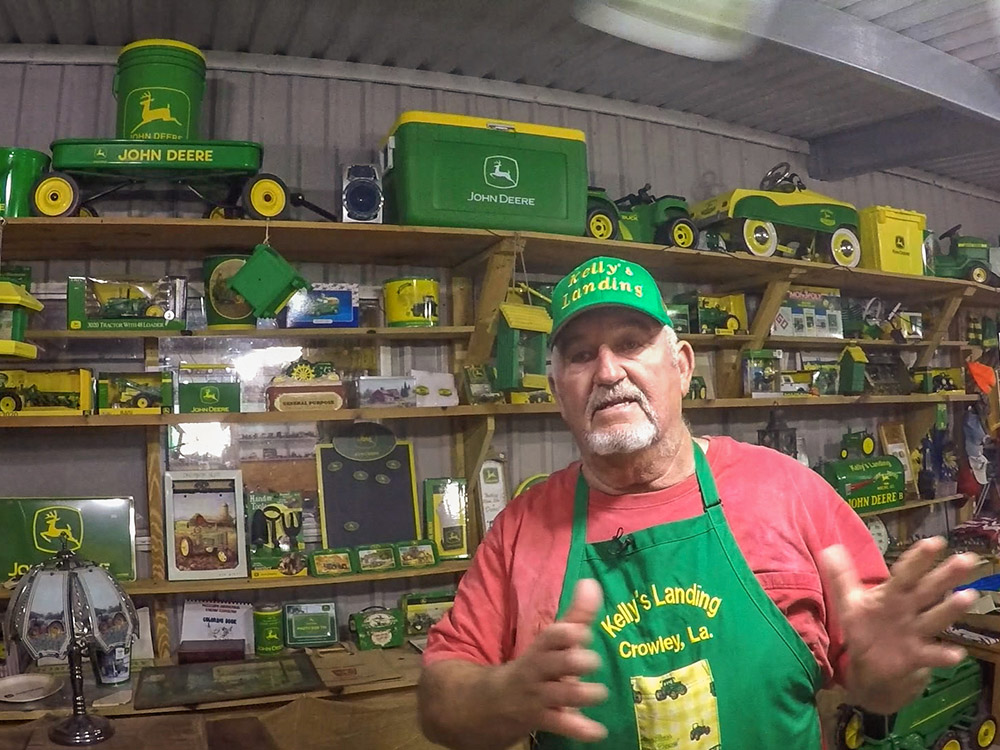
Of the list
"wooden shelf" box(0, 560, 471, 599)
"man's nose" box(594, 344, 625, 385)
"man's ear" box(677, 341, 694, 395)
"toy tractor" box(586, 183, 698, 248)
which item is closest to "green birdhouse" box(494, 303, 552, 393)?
"toy tractor" box(586, 183, 698, 248)

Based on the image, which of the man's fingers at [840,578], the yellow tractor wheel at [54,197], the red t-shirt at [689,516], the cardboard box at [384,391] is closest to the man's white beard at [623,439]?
the red t-shirt at [689,516]

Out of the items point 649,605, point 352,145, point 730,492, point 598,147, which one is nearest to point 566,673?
point 649,605

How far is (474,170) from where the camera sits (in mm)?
2564

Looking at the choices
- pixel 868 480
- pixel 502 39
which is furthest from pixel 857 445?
pixel 502 39

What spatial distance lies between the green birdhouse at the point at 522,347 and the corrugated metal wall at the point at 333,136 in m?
0.37

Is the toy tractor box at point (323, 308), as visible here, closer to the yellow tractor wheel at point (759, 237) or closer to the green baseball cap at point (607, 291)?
the green baseball cap at point (607, 291)

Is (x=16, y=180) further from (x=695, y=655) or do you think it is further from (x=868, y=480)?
(x=868, y=480)

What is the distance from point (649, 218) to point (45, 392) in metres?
2.30

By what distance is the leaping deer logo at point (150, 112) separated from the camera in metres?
2.44

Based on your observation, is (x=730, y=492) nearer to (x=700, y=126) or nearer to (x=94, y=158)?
(x=94, y=158)

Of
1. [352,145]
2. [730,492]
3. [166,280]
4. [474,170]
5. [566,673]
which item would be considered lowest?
[566,673]

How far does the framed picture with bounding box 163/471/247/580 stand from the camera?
2.56m

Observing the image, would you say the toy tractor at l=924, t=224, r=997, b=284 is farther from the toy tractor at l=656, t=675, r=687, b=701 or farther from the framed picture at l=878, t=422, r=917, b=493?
the toy tractor at l=656, t=675, r=687, b=701

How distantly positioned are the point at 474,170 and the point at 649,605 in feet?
5.66
